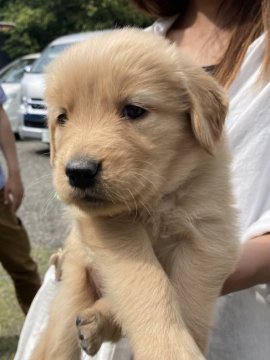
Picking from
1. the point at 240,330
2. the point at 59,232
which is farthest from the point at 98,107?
the point at 59,232

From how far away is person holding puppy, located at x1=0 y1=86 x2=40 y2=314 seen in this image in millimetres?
4238

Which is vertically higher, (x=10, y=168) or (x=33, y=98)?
(x=10, y=168)

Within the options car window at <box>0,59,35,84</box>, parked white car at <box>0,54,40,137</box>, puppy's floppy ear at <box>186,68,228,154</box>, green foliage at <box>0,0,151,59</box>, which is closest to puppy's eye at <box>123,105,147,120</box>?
puppy's floppy ear at <box>186,68,228,154</box>

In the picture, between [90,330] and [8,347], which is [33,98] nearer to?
[8,347]

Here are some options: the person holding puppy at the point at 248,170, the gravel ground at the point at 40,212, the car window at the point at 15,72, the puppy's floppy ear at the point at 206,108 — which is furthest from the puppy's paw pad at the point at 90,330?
the car window at the point at 15,72

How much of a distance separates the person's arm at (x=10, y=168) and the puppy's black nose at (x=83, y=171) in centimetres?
281

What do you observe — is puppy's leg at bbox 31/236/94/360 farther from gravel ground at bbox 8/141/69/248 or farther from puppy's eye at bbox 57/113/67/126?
gravel ground at bbox 8/141/69/248

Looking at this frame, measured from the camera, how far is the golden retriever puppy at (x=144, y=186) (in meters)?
1.54

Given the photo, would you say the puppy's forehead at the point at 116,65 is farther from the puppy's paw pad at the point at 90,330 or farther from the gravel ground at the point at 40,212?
the gravel ground at the point at 40,212

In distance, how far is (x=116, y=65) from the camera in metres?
1.62

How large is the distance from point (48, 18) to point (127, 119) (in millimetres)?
25677

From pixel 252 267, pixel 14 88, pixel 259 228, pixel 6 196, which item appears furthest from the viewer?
pixel 14 88

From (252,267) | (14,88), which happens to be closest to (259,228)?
(252,267)

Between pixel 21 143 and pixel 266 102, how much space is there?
11265 mm
